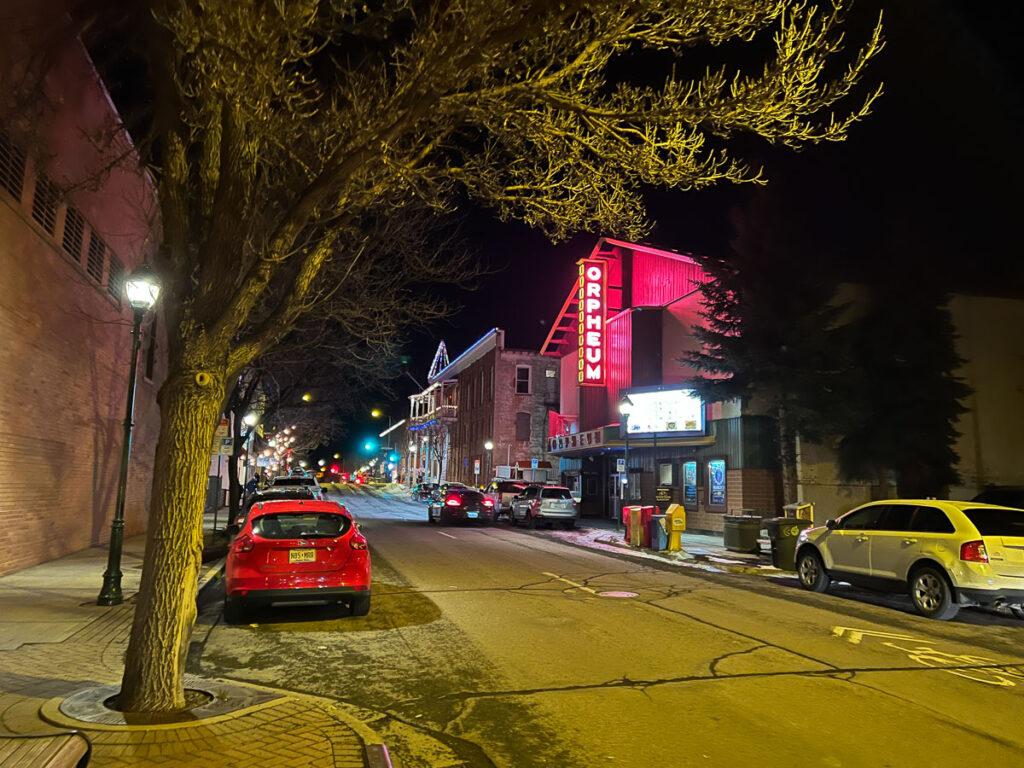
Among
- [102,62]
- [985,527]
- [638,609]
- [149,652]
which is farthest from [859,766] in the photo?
[102,62]

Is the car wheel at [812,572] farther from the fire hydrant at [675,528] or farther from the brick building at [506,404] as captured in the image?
the brick building at [506,404]

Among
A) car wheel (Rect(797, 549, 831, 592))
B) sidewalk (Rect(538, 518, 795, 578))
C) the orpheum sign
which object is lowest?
sidewalk (Rect(538, 518, 795, 578))

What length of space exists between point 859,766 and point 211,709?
4.55 m

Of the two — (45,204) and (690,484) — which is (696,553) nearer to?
(690,484)

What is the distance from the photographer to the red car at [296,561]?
8.64 metres

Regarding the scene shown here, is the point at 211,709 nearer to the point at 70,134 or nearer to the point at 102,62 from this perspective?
the point at 70,134

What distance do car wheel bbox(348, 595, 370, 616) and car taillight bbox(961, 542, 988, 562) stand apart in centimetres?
826

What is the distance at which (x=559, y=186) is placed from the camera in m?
7.69

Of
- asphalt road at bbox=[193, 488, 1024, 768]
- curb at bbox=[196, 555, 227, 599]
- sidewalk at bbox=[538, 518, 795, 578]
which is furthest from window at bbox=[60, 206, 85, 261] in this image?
sidewalk at bbox=[538, 518, 795, 578]

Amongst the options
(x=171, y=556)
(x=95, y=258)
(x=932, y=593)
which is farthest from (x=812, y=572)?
(x=95, y=258)

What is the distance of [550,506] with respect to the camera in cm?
2678

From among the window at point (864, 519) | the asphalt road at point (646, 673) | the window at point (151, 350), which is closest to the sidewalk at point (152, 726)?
the asphalt road at point (646, 673)

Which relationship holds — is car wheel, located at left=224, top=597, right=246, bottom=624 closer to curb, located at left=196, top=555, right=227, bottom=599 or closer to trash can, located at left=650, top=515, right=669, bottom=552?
curb, located at left=196, top=555, right=227, bottom=599

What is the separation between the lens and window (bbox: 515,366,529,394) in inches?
2053
